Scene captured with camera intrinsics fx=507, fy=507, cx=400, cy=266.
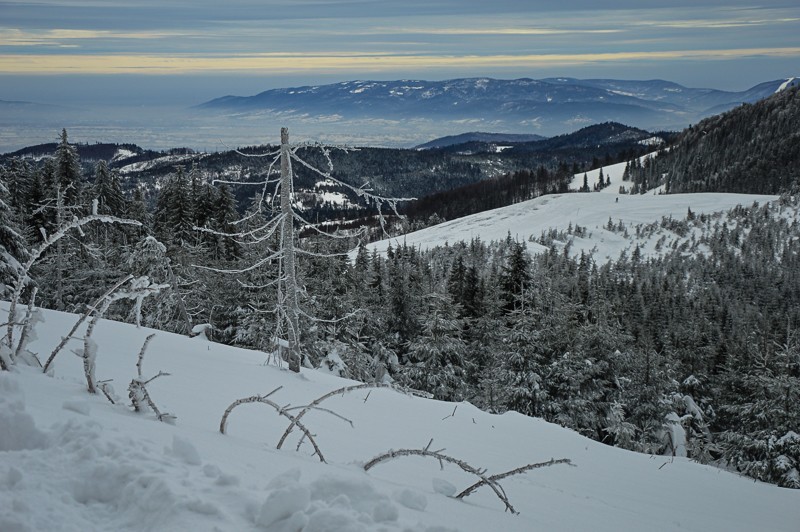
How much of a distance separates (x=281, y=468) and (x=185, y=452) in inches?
22.6

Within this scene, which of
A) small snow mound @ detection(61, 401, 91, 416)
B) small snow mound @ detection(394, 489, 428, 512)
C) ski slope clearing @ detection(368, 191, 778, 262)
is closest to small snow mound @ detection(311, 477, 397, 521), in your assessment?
small snow mound @ detection(394, 489, 428, 512)

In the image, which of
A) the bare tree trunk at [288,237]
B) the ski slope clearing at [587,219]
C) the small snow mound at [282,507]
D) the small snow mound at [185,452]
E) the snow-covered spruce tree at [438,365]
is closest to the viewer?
the small snow mound at [282,507]

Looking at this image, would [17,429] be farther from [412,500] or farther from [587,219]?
[587,219]

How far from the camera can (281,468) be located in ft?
9.95

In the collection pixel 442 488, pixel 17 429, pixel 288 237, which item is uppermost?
pixel 288 237

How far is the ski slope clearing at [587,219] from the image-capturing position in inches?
4050

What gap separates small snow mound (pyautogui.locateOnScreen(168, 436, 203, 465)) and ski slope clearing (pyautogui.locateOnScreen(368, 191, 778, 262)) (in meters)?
97.2

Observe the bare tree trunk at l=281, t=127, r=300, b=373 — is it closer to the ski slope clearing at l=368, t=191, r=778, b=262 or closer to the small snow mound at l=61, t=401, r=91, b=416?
the small snow mound at l=61, t=401, r=91, b=416

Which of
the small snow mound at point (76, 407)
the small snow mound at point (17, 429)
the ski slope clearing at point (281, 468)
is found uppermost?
the small snow mound at point (17, 429)

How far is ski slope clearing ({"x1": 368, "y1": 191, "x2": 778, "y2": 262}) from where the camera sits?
102875 mm

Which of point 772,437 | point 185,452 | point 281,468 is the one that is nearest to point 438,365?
point 772,437

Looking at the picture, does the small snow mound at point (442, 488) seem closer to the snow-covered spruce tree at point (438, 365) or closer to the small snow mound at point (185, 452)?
the small snow mound at point (185, 452)

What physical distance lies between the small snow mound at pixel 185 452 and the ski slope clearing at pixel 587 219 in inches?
3828

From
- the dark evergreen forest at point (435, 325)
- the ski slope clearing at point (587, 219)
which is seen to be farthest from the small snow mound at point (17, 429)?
the ski slope clearing at point (587, 219)
